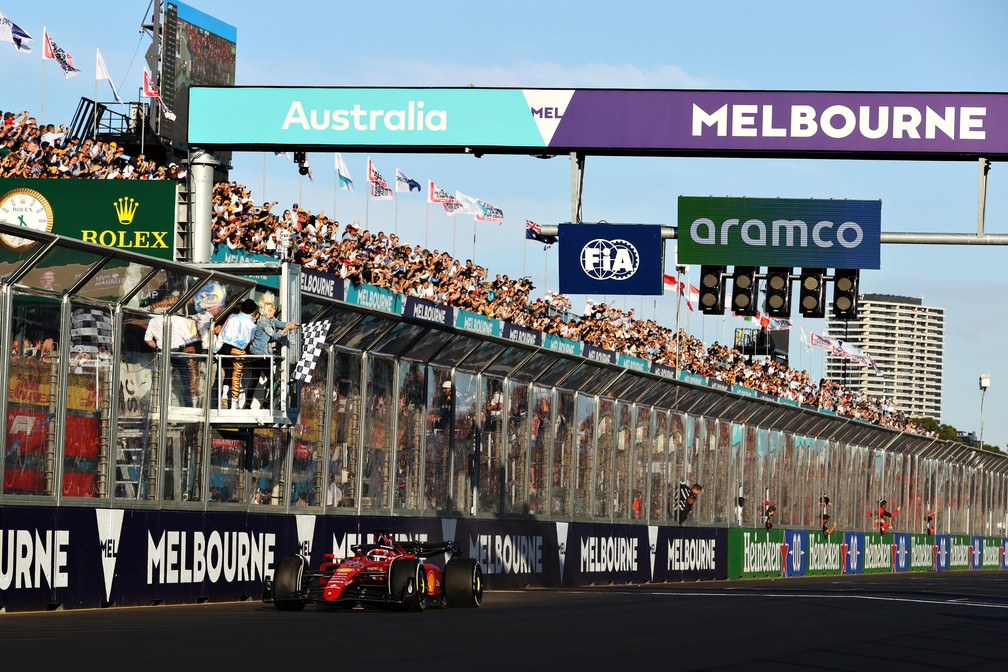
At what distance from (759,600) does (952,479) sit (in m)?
38.1

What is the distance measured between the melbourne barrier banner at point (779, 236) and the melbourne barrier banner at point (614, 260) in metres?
0.43

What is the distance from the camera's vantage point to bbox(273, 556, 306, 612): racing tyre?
53.0 feet

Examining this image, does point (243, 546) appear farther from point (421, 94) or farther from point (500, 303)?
point (500, 303)

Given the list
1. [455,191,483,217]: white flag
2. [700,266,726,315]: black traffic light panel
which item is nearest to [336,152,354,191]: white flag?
[455,191,483,217]: white flag

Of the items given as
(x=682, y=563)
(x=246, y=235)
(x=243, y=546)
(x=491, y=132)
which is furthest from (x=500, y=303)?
(x=243, y=546)

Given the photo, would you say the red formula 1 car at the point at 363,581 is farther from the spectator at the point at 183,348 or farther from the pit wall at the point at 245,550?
the spectator at the point at 183,348

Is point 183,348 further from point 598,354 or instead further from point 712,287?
point 598,354

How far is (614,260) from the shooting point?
75.4ft

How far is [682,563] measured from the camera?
3350 centimetres

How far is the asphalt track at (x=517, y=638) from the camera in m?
10.7

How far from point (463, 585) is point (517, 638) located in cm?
446

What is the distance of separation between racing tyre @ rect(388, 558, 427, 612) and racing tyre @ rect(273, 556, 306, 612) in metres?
0.91

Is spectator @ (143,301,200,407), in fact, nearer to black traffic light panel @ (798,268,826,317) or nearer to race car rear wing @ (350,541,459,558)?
race car rear wing @ (350,541,459,558)

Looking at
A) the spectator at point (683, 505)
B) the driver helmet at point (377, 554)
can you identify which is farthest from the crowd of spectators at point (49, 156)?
the spectator at point (683, 505)
